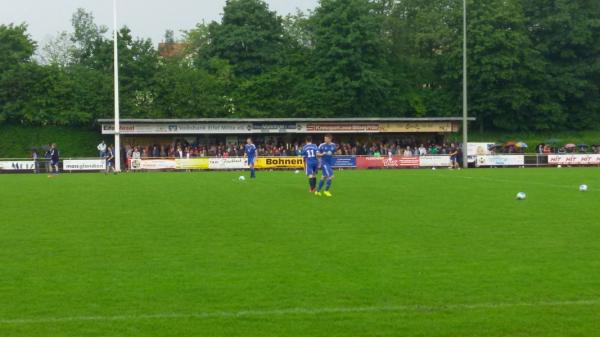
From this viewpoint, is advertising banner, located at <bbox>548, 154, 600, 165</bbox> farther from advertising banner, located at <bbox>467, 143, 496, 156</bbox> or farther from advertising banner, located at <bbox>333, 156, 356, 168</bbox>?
advertising banner, located at <bbox>333, 156, 356, 168</bbox>

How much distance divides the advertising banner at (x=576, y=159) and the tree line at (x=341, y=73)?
10960 mm

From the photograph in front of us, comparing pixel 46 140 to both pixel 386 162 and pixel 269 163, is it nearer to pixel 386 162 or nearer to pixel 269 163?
pixel 269 163

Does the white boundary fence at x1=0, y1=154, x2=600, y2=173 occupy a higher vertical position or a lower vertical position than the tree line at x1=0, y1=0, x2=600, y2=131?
lower

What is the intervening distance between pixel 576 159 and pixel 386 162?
42.8ft

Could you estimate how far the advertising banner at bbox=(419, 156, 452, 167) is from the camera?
47656 mm

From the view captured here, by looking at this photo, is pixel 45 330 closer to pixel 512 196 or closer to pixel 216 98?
pixel 512 196

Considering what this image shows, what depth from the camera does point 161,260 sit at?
1047cm

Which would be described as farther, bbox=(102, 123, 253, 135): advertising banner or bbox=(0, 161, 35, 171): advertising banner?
bbox=(102, 123, 253, 135): advertising banner

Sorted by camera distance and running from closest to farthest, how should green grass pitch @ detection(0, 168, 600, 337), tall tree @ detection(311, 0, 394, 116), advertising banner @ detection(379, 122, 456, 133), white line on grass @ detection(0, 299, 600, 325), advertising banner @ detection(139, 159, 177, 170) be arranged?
1. green grass pitch @ detection(0, 168, 600, 337)
2. white line on grass @ detection(0, 299, 600, 325)
3. advertising banner @ detection(139, 159, 177, 170)
4. advertising banner @ detection(379, 122, 456, 133)
5. tall tree @ detection(311, 0, 394, 116)

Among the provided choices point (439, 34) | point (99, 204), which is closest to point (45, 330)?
point (99, 204)

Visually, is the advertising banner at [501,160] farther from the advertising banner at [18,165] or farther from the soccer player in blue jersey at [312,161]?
the advertising banner at [18,165]

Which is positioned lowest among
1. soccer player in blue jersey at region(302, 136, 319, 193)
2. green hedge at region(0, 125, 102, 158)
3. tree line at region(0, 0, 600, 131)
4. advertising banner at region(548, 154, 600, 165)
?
advertising banner at region(548, 154, 600, 165)

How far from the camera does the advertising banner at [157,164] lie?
151 ft

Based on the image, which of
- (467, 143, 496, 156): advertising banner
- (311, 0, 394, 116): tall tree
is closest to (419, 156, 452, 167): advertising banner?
(467, 143, 496, 156): advertising banner
